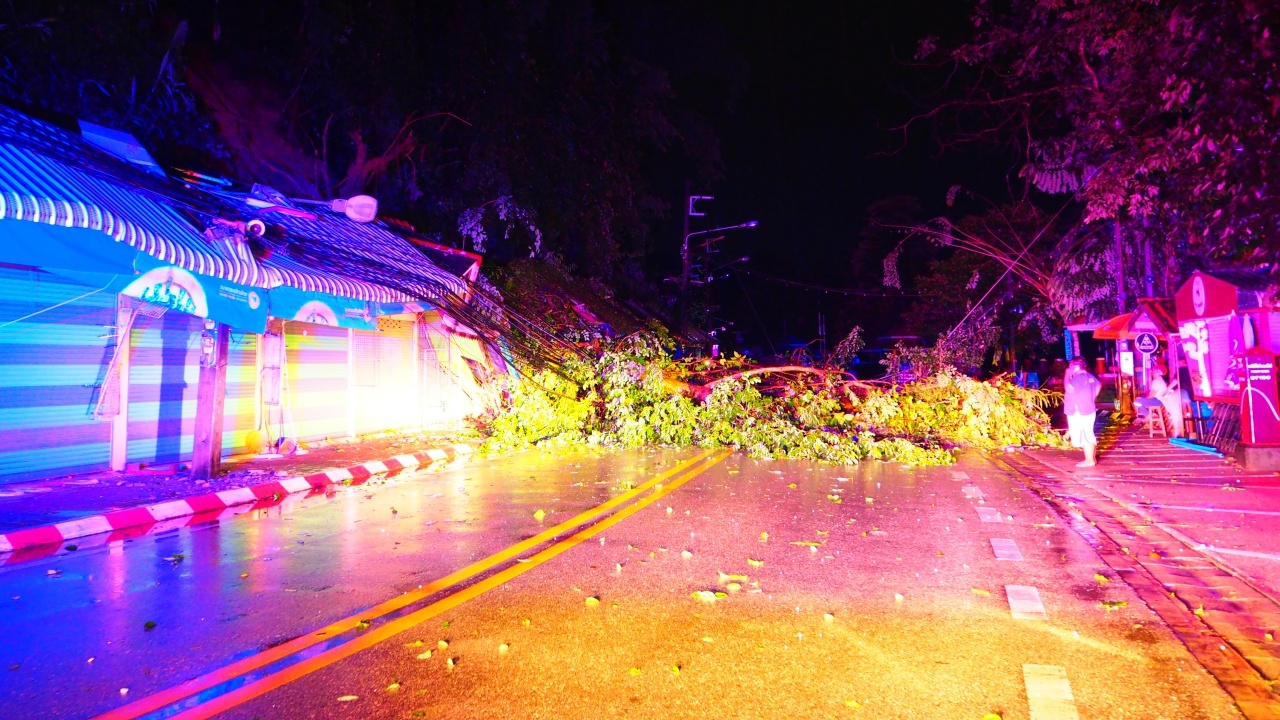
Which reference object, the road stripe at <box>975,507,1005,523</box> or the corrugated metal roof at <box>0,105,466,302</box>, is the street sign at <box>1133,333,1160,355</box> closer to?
the road stripe at <box>975,507,1005,523</box>

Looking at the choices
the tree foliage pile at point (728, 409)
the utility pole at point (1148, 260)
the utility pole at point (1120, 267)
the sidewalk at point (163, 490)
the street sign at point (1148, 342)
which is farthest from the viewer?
the utility pole at point (1120, 267)

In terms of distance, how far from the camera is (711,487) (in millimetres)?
10023

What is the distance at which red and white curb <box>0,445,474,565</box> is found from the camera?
7141mm

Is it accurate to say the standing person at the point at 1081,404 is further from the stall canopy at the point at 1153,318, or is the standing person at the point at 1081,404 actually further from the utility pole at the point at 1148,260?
the utility pole at the point at 1148,260

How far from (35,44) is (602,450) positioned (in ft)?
35.9

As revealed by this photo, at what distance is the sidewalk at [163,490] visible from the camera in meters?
7.69

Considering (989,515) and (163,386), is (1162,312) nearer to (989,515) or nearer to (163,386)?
(989,515)

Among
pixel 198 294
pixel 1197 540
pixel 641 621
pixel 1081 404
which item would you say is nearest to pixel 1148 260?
pixel 1081 404

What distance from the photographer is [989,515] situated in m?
8.18

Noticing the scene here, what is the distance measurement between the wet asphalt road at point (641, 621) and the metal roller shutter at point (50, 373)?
12.6 ft

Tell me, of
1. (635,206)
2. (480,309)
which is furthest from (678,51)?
(480,309)

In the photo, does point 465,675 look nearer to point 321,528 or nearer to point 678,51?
point 321,528

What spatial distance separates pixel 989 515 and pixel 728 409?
6.80 meters

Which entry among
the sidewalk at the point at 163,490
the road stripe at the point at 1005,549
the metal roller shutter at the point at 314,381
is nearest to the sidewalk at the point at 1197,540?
the road stripe at the point at 1005,549
